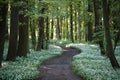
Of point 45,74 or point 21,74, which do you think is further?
point 45,74

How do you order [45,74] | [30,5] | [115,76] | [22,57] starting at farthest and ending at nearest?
[22,57] < [30,5] < [45,74] < [115,76]

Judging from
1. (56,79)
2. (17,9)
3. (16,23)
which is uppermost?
(17,9)

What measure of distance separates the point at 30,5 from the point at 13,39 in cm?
303

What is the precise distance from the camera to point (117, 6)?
1875 centimetres

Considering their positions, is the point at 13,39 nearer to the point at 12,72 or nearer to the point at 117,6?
the point at 12,72

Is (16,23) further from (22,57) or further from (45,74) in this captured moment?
(45,74)

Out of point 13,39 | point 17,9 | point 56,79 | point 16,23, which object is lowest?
point 56,79

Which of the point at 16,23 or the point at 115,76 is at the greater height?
the point at 16,23

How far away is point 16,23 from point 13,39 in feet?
4.34

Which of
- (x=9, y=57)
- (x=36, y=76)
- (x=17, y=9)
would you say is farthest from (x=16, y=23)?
(x=36, y=76)

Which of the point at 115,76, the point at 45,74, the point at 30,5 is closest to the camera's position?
the point at 115,76

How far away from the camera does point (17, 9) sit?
16.7 m

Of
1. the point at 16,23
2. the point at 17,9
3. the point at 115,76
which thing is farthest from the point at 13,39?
the point at 115,76

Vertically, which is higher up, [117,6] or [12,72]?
[117,6]
